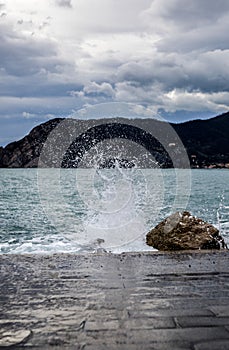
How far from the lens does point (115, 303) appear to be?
4.62 meters

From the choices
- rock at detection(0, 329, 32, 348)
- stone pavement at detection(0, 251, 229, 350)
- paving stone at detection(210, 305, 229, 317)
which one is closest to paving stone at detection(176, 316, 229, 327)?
stone pavement at detection(0, 251, 229, 350)

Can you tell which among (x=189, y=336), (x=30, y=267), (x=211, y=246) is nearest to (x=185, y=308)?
(x=189, y=336)

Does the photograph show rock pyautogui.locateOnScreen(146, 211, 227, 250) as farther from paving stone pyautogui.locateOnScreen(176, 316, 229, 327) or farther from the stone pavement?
paving stone pyautogui.locateOnScreen(176, 316, 229, 327)

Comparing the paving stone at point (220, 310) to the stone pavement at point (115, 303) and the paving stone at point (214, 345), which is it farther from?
the paving stone at point (214, 345)

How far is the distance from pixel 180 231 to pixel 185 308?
5488 mm

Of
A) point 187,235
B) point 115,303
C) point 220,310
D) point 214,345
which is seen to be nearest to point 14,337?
point 115,303

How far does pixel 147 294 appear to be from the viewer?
4988mm

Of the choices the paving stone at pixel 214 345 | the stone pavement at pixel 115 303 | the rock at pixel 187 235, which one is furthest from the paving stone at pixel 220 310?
the rock at pixel 187 235

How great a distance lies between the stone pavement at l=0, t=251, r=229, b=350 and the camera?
3559 millimetres

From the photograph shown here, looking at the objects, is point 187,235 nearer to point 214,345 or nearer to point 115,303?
point 115,303

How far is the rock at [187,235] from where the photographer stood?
9500mm

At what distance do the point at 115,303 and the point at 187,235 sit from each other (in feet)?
17.5

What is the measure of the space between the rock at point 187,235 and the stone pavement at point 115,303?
2.04 metres

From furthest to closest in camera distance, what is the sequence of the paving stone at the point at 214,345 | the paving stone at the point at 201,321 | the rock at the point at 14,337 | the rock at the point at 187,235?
the rock at the point at 187,235, the paving stone at the point at 201,321, the rock at the point at 14,337, the paving stone at the point at 214,345
